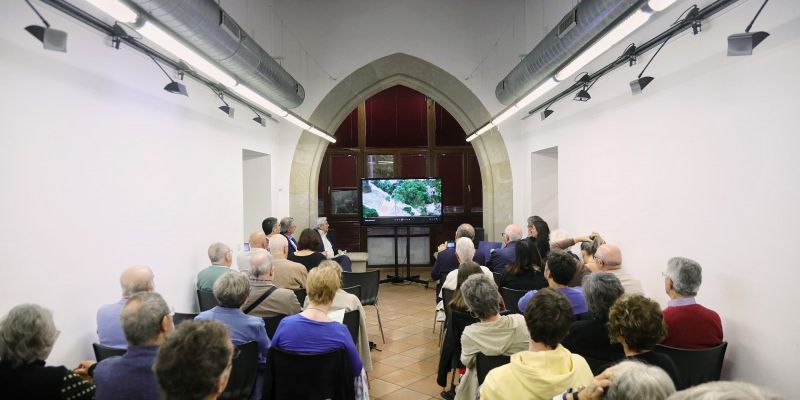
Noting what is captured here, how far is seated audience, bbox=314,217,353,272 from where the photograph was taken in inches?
254

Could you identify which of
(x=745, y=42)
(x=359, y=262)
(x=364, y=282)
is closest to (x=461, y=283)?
(x=364, y=282)

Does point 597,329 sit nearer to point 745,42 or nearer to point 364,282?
point 745,42

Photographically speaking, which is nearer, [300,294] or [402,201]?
[300,294]

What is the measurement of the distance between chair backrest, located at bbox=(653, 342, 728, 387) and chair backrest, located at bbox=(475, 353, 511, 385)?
80 centimetres

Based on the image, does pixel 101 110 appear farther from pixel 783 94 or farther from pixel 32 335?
pixel 783 94

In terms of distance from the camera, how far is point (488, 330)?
9.07 feet

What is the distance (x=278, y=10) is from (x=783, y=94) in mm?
7437

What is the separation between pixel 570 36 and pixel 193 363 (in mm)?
4228

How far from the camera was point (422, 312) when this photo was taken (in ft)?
23.4

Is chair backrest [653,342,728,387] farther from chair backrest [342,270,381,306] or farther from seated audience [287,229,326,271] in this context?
seated audience [287,229,326,271]

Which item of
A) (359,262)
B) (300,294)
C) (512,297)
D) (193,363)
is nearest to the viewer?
(193,363)

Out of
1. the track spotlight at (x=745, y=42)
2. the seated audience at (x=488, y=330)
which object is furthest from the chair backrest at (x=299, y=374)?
the track spotlight at (x=745, y=42)

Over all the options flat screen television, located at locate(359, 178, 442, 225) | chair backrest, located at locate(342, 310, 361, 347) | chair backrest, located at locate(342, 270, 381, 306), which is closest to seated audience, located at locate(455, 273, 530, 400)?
chair backrest, located at locate(342, 310, 361, 347)

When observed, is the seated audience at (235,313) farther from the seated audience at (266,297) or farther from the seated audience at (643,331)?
the seated audience at (643,331)
